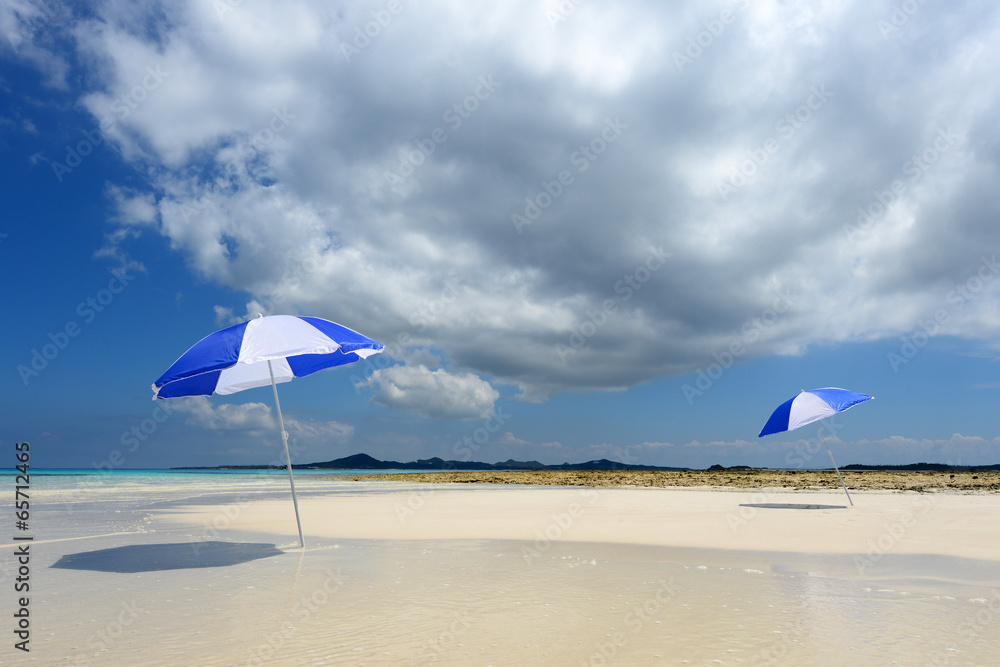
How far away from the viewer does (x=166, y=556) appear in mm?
9117

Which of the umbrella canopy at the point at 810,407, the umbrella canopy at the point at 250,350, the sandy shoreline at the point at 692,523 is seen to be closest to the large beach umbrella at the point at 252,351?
the umbrella canopy at the point at 250,350

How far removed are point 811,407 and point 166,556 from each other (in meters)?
17.2

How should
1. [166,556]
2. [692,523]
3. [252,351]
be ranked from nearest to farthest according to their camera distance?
[252,351], [166,556], [692,523]

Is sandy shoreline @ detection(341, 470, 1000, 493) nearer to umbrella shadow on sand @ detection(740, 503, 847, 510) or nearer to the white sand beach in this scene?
umbrella shadow on sand @ detection(740, 503, 847, 510)

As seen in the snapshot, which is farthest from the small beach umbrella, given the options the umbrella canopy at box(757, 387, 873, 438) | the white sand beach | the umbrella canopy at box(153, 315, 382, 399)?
the umbrella canopy at box(153, 315, 382, 399)

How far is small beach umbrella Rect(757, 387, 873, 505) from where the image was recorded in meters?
16.2

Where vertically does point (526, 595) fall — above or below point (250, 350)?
below

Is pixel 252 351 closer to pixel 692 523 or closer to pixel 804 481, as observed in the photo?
pixel 692 523

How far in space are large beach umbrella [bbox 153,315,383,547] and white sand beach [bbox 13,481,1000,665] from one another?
2086 millimetres

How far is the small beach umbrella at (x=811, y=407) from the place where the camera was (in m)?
16.2

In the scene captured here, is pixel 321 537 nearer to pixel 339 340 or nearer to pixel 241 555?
pixel 241 555

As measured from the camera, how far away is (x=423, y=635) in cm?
496

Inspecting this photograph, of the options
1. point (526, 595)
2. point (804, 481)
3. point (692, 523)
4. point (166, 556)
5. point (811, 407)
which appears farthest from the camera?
point (804, 481)

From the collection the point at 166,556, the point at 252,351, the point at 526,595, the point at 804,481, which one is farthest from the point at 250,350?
the point at 804,481
